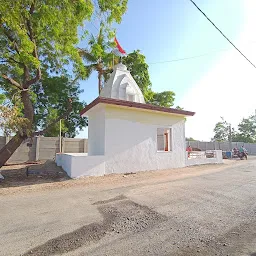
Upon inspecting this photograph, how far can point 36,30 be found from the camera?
8477 mm

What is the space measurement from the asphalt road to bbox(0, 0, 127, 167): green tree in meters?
5.34

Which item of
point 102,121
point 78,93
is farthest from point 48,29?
point 78,93

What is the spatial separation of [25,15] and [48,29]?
3.75 feet

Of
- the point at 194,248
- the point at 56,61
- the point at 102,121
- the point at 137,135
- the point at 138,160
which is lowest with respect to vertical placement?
the point at 194,248

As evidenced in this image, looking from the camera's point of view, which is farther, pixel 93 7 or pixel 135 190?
pixel 93 7

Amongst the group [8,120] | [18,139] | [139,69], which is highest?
[139,69]

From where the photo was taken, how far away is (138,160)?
32.5 feet

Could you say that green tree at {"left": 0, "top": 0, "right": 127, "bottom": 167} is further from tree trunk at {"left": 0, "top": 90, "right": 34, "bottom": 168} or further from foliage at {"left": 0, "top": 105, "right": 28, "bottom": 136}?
foliage at {"left": 0, "top": 105, "right": 28, "bottom": 136}

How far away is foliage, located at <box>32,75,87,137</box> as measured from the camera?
65.2 feet

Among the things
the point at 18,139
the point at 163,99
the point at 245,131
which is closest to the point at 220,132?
the point at 245,131

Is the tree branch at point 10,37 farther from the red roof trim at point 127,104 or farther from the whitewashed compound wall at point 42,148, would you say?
the whitewashed compound wall at point 42,148

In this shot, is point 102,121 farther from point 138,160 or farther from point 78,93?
point 78,93

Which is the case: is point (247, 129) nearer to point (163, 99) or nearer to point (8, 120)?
point (163, 99)

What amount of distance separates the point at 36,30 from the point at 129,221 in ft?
29.3
